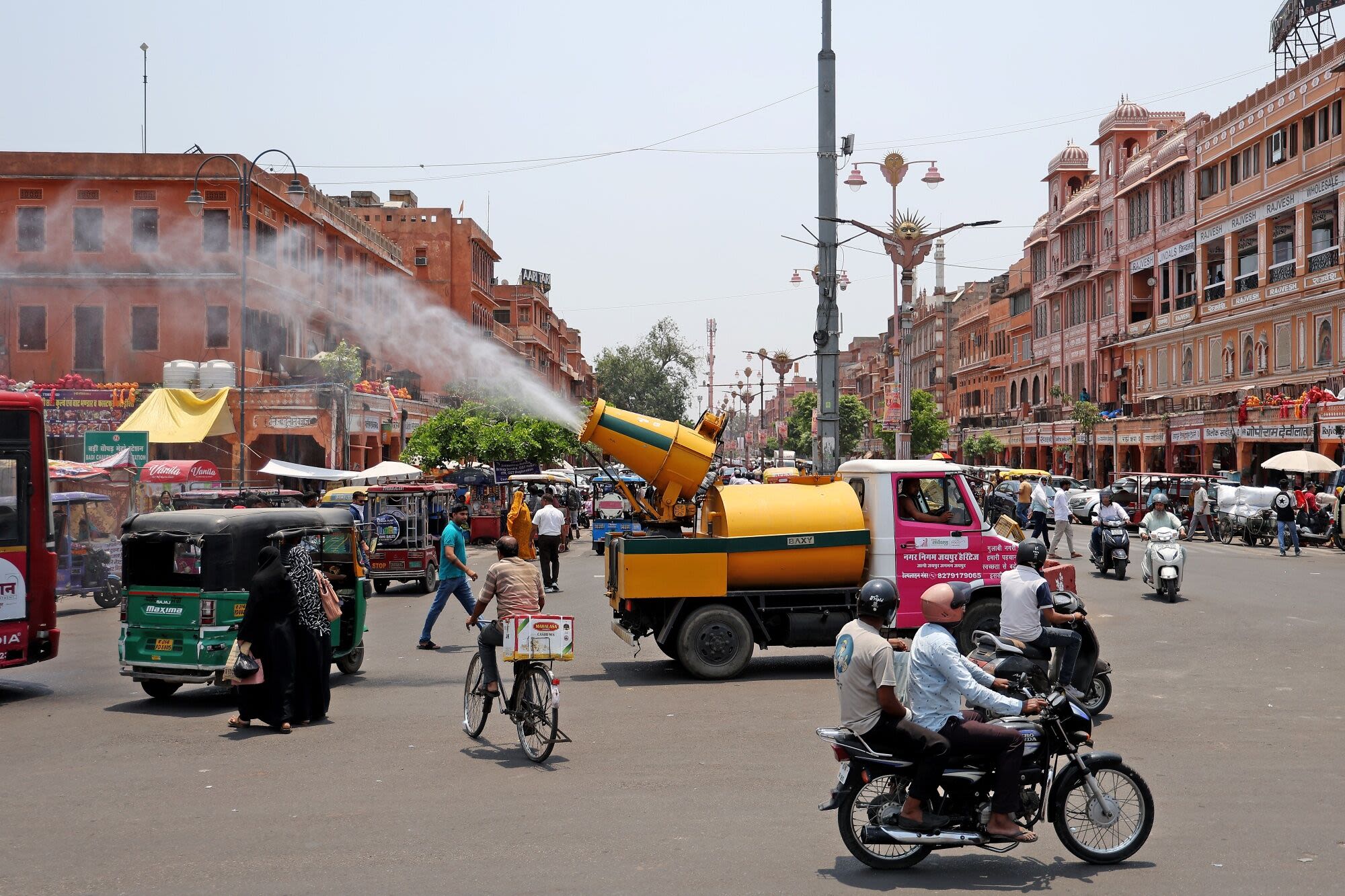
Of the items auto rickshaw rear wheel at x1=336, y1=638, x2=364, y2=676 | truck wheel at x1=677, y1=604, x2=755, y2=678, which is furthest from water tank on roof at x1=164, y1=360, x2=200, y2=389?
truck wheel at x1=677, y1=604, x2=755, y2=678

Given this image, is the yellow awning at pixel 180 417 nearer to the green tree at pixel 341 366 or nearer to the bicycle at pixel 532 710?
the green tree at pixel 341 366

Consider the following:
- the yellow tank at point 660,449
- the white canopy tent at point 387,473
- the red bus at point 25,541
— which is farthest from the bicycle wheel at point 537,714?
the white canopy tent at point 387,473

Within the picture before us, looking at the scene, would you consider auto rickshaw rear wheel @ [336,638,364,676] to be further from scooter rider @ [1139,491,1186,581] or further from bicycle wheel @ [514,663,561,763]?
scooter rider @ [1139,491,1186,581]

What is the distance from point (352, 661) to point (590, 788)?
19.5 feet

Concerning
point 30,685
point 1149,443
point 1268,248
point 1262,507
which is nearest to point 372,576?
point 30,685

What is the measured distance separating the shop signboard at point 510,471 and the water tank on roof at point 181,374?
9.17 m

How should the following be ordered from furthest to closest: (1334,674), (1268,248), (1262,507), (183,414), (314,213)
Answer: (1268,248)
(314,213)
(1262,507)
(183,414)
(1334,674)

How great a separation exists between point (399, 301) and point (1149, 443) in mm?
35507

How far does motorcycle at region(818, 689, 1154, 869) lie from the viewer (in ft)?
20.6

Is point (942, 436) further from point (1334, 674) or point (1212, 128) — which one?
point (1334, 674)

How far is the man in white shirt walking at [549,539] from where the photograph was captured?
22.0 meters

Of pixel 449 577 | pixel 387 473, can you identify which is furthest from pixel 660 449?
pixel 387 473

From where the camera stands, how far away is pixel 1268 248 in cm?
4819

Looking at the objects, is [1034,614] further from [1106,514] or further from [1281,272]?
[1281,272]
